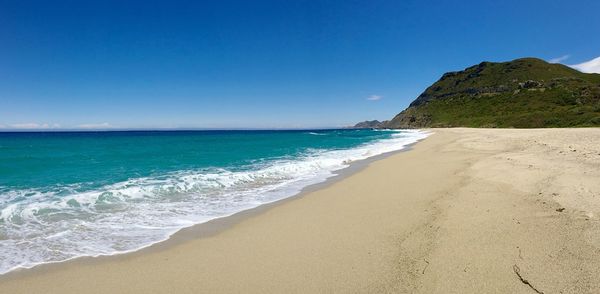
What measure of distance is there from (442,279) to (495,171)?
30.3 ft

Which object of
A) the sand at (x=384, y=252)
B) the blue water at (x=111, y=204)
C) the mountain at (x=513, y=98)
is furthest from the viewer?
the mountain at (x=513, y=98)

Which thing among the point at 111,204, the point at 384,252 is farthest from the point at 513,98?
the point at 111,204

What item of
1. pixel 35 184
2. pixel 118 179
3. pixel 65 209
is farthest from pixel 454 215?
pixel 35 184

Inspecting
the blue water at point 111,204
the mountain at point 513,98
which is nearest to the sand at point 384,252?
the blue water at point 111,204

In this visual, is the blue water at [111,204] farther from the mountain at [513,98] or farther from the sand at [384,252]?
the mountain at [513,98]

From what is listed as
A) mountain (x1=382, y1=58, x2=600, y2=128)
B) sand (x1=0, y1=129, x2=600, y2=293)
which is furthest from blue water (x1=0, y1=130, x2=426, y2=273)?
mountain (x1=382, y1=58, x2=600, y2=128)

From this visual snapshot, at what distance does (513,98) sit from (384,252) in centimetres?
11035

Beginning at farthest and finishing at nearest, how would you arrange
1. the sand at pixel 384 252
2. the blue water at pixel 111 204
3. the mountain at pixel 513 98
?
1. the mountain at pixel 513 98
2. the blue water at pixel 111 204
3. the sand at pixel 384 252

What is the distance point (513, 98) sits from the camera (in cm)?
9375

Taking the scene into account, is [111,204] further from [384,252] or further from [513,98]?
[513,98]

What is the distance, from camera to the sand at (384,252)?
387 centimetres

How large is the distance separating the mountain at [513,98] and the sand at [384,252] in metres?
46.9

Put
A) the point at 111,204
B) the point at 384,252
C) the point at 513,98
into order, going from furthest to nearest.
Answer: the point at 513,98, the point at 111,204, the point at 384,252

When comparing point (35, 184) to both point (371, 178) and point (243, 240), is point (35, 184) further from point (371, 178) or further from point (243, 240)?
point (371, 178)
